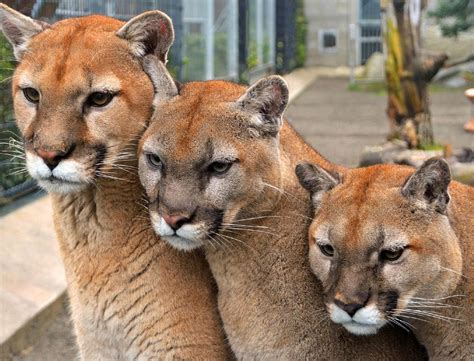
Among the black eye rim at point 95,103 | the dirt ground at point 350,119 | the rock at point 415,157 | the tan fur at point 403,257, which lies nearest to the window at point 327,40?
the dirt ground at point 350,119

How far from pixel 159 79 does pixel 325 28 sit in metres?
26.2

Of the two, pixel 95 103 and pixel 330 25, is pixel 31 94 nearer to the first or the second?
pixel 95 103

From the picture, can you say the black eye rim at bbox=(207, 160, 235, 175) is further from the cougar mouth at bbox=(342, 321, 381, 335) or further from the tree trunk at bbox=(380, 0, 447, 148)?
the tree trunk at bbox=(380, 0, 447, 148)

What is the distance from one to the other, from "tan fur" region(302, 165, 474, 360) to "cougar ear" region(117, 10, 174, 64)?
3.86 ft

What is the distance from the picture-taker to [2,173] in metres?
9.39

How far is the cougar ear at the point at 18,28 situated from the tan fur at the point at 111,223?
4 centimetres

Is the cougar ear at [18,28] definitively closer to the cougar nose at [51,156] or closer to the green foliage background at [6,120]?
the cougar nose at [51,156]

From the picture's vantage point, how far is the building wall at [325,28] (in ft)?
97.6

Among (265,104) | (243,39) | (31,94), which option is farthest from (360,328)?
(243,39)

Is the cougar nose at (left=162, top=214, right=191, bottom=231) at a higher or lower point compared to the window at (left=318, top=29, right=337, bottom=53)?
higher

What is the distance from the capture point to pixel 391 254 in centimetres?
404

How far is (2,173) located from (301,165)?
568 cm

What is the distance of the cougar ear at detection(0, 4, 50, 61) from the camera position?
15.5 feet

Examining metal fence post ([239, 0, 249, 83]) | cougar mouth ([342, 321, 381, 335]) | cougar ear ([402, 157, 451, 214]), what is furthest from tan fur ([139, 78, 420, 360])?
metal fence post ([239, 0, 249, 83])
